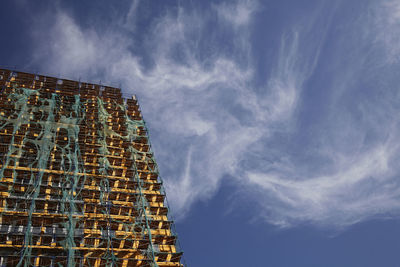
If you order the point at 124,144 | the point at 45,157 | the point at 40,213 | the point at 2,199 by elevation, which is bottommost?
the point at 40,213

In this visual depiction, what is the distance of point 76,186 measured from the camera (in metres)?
25.4

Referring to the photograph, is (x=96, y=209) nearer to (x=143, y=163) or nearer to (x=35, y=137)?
(x=143, y=163)

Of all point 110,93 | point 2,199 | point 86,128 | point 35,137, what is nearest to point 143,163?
point 86,128

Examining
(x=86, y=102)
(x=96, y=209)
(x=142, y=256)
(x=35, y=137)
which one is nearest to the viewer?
(x=142, y=256)

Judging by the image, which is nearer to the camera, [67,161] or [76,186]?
[76,186]

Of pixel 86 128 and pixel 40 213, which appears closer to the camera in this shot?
pixel 40 213

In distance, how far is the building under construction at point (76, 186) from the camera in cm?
2033

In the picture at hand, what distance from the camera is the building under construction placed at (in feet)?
66.7

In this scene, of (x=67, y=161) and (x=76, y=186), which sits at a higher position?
(x=67, y=161)

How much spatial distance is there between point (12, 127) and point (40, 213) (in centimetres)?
1112

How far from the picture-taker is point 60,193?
24328mm

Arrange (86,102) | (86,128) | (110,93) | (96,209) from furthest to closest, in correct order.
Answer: (110,93) → (86,102) → (86,128) → (96,209)

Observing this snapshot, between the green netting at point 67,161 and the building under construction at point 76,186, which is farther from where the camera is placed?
the green netting at point 67,161

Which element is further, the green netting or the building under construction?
the green netting
